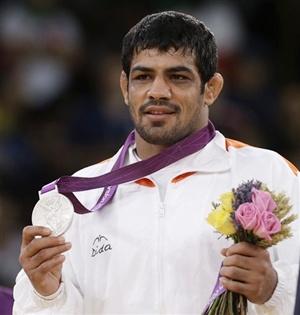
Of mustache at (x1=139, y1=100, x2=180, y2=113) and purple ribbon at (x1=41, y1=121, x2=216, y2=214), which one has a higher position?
mustache at (x1=139, y1=100, x2=180, y2=113)

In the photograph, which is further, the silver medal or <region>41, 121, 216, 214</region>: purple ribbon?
<region>41, 121, 216, 214</region>: purple ribbon

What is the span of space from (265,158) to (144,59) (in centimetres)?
66

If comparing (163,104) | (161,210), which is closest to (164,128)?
(163,104)

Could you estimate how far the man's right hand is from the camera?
5461mm

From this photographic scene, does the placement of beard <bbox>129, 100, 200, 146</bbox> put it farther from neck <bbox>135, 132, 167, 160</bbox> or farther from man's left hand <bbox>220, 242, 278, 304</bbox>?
man's left hand <bbox>220, 242, 278, 304</bbox>

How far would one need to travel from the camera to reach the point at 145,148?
5895 mm

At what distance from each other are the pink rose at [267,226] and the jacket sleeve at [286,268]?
0.25 metres

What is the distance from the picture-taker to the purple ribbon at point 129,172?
5.79 m

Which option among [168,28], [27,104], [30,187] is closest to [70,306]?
[168,28]

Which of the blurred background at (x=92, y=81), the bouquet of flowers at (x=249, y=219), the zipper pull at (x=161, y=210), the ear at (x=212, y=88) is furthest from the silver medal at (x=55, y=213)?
the blurred background at (x=92, y=81)

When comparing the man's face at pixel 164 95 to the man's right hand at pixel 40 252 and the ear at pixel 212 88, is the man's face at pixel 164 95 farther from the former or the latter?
the man's right hand at pixel 40 252

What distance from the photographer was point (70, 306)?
569 cm

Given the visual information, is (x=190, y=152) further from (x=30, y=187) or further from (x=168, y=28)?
(x=30, y=187)

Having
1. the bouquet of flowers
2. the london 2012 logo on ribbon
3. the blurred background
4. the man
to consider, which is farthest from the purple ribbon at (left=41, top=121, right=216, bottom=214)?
the blurred background
